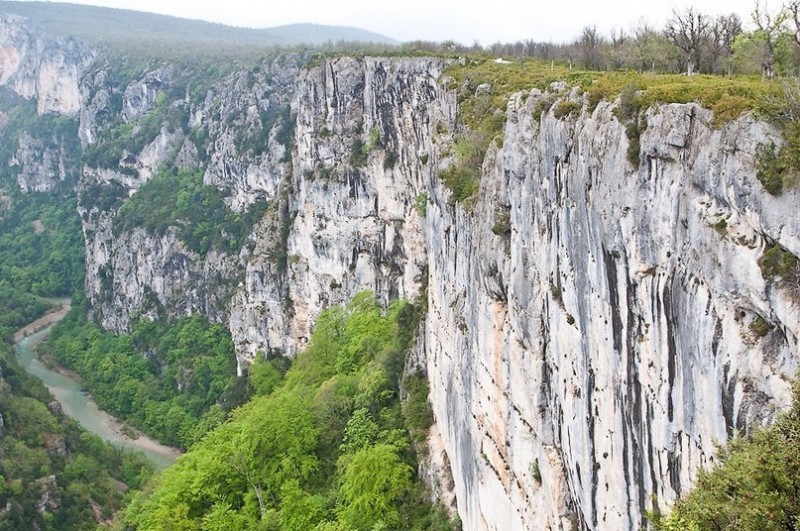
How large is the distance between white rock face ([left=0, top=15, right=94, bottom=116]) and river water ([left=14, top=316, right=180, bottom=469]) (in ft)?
219

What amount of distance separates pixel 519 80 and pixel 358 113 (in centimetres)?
2766

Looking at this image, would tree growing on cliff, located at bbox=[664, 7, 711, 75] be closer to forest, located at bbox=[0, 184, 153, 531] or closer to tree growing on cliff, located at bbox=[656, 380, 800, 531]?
tree growing on cliff, located at bbox=[656, 380, 800, 531]

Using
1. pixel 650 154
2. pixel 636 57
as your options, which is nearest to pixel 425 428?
pixel 636 57

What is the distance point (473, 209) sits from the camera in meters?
21.3

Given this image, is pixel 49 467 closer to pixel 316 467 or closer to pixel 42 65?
pixel 316 467

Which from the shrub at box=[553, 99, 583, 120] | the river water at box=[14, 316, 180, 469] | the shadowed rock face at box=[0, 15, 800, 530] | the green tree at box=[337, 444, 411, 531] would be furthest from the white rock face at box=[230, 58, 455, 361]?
the shrub at box=[553, 99, 583, 120]

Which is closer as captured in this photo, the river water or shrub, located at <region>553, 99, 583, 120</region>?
shrub, located at <region>553, 99, 583, 120</region>

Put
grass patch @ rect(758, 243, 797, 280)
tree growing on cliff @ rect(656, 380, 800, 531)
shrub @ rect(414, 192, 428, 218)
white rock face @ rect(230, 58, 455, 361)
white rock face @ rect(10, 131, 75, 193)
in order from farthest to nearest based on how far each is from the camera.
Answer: white rock face @ rect(10, 131, 75, 193)
white rock face @ rect(230, 58, 455, 361)
shrub @ rect(414, 192, 428, 218)
grass patch @ rect(758, 243, 797, 280)
tree growing on cliff @ rect(656, 380, 800, 531)

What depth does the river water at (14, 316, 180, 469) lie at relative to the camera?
6450cm

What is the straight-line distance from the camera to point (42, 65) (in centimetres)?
14625

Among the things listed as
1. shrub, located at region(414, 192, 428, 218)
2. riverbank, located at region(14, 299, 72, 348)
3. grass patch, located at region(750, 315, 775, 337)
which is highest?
grass patch, located at region(750, 315, 775, 337)

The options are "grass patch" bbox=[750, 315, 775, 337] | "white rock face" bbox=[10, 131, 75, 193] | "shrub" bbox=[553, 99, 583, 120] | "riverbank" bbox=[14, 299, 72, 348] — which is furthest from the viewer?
"white rock face" bbox=[10, 131, 75, 193]

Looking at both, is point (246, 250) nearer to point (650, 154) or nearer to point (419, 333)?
point (419, 333)

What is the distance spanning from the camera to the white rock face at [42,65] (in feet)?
464
